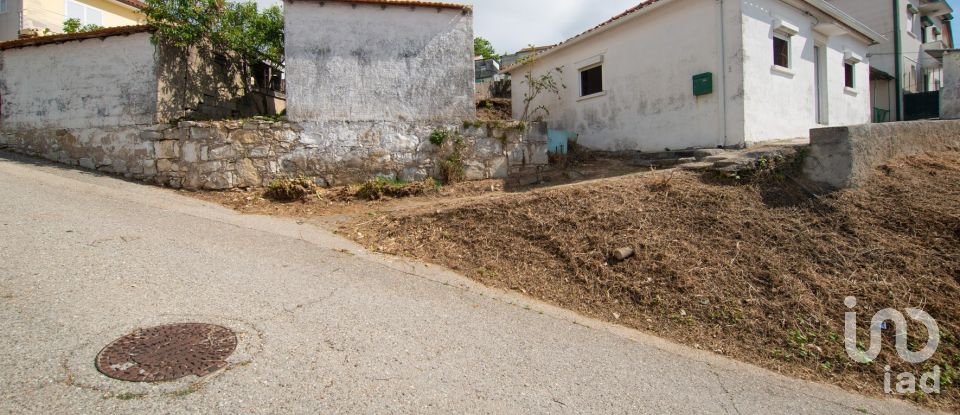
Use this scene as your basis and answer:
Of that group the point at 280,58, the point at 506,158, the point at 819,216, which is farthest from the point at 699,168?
the point at 280,58

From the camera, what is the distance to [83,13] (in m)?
16.6

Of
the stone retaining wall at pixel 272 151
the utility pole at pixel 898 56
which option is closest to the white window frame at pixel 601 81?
the stone retaining wall at pixel 272 151

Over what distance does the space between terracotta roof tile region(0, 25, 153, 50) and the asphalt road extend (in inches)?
173

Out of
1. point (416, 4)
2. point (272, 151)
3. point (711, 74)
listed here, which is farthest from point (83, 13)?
point (711, 74)

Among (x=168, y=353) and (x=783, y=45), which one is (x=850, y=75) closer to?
(x=783, y=45)

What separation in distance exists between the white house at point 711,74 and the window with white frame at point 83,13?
640 inches

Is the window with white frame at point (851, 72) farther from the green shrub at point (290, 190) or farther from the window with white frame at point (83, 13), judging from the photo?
the window with white frame at point (83, 13)

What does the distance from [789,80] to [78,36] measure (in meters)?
14.5

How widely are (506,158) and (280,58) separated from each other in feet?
18.5

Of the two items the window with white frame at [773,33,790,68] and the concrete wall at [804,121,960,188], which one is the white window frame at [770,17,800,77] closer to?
the window with white frame at [773,33,790,68]

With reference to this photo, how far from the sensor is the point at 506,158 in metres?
9.55

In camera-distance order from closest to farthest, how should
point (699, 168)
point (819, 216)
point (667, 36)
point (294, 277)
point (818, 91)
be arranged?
point (294, 277)
point (819, 216)
point (699, 168)
point (667, 36)
point (818, 91)

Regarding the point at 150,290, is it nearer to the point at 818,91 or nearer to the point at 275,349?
the point at 275,349

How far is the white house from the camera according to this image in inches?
380
